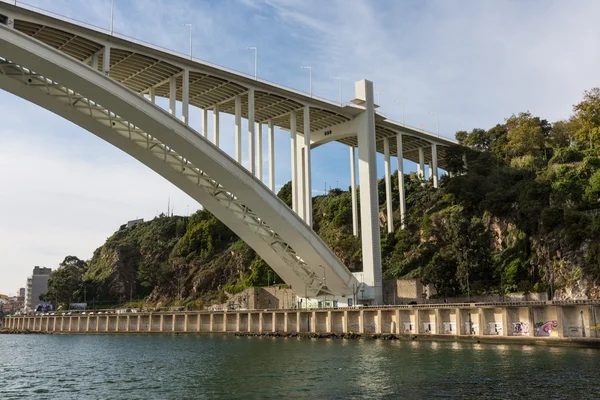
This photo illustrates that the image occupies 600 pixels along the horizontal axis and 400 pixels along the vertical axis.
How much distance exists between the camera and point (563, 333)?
35.9m

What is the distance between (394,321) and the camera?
154 feet

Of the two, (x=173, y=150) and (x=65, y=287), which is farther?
(x=65, y=287)

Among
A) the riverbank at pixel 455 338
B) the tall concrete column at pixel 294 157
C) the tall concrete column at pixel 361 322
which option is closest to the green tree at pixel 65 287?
the riverbank at pixel 455 338

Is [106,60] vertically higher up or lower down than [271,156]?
higher up

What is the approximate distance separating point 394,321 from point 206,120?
20497 millimetres

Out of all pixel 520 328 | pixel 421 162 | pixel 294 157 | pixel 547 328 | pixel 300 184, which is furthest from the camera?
pixel 421 162

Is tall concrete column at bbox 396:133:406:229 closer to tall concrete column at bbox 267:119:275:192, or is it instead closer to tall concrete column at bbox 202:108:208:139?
tall concrete column at bbox 267:119:275:192

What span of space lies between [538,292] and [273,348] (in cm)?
2014

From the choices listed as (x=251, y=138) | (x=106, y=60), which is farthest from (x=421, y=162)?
(x=106, y=60)

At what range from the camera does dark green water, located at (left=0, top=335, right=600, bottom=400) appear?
2205 centimetres

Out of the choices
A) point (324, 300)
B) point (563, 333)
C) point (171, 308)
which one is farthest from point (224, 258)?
point (563, 333)

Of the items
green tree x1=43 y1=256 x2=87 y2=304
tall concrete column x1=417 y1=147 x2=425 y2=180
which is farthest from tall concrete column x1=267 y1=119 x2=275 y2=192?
green tree x1=43 y1=256 x2=87 y2=304

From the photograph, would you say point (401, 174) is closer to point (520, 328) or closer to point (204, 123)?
point (204, 123)

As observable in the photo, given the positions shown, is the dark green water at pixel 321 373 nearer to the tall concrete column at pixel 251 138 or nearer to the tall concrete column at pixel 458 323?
the tall concrete column at pixel 458 323
